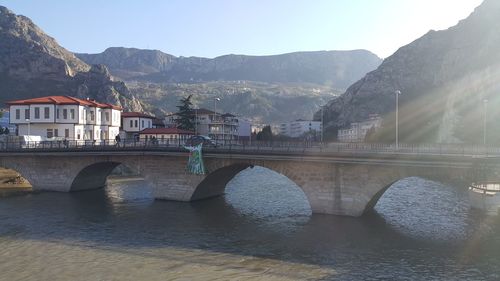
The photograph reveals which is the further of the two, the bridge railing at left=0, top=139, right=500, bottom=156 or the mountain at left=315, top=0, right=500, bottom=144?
the mountain at left=315, top=0, right=500, bottom=144

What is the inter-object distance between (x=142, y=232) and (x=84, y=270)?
10309mm

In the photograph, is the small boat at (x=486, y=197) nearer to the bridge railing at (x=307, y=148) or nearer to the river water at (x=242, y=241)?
the river water at (x=242, y=241)

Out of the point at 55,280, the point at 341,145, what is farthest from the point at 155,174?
the point at 55,280

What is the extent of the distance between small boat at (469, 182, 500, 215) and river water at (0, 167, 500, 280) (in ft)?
5.47

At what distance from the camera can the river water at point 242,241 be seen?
2659 centimetres

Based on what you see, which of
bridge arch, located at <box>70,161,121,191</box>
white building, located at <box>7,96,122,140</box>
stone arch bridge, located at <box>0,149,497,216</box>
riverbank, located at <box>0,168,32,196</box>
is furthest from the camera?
white building, located at <box>7,96,122,140</box>

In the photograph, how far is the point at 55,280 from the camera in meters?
25.0

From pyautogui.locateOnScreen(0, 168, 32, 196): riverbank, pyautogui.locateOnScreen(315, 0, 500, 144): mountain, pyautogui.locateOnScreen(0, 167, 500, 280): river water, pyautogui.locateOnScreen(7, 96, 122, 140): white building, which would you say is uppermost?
pyautogui.locateOnScreen(315, 0, 500, 144): mountain

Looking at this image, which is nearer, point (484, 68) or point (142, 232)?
point (142, 232)

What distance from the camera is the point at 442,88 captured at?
15588cm

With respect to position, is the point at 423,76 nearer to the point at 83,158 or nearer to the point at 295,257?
the point at 83,158

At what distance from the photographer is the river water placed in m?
26.6

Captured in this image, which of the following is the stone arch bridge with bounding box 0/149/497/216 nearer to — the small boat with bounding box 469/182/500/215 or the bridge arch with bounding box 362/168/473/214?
the bridge arch with bounding box 362/168/473/214

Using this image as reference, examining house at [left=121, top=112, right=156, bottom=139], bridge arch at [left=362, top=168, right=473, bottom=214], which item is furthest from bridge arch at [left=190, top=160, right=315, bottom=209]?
house at [left=121, top=112, right=156, bottom=139]
